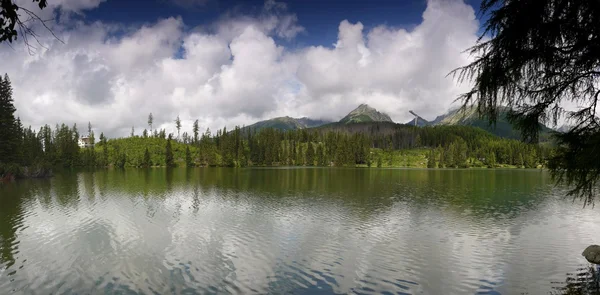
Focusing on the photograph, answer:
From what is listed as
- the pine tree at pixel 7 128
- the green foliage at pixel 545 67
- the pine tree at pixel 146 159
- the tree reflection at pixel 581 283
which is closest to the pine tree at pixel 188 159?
the pine tree at pixel 146 159

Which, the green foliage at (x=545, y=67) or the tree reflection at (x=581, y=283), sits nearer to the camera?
the green foliage at (x=545, y=67)

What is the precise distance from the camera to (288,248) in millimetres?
21859

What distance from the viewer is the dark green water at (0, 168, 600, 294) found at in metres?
16.0

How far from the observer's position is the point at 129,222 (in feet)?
97.4

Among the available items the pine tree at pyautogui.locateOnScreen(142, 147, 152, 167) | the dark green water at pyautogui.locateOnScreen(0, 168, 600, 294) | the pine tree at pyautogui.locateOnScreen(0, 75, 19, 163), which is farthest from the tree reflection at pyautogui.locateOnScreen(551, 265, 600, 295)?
the pine tree at pyautogui.locateOnScreen(142, 147, 152, 167)

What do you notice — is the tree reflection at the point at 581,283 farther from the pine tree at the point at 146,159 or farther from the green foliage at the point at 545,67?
the pine tree at the point at 146,159

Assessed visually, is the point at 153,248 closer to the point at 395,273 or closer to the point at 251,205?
the point at 395,273

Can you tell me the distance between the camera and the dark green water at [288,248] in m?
16.0

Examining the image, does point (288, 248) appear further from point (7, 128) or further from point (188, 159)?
point (188, 159)

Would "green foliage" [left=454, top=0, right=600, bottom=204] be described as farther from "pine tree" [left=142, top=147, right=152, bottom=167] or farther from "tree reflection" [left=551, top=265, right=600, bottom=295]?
"pine tree" [left=142, top=147, right=152, bottom=167]

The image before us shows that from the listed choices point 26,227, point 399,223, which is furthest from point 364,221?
point 26,227

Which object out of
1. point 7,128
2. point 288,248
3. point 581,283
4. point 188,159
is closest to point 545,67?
point 581,283

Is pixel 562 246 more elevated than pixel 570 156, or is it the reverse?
pixel 570 156

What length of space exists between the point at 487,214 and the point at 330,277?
Result: 25446mm
